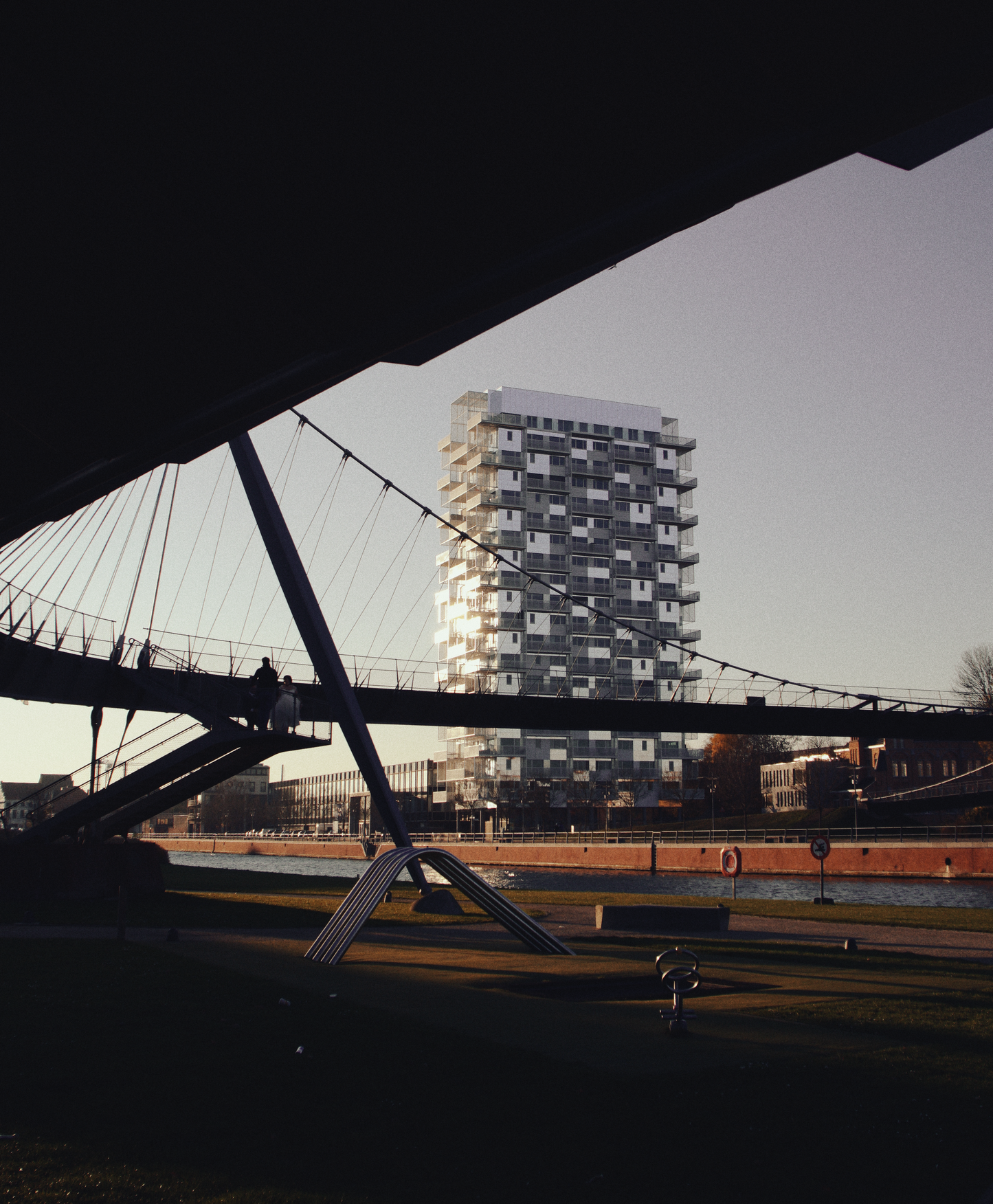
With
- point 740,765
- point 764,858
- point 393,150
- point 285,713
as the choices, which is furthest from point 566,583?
point 393,150

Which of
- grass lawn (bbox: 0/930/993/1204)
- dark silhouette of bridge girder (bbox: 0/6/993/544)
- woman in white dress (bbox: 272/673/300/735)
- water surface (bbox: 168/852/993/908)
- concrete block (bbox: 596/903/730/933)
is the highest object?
dark silhouette of bridge girder (bbox: 0/6/993/544)

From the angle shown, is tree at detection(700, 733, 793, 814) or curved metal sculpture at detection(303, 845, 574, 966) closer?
curved metal sculpture at detection(303, 845, 574, 966)

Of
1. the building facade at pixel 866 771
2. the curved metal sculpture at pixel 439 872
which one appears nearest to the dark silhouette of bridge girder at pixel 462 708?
the curved metal sculpture at pixel 439 872

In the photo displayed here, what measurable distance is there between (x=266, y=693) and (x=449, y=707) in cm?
2190

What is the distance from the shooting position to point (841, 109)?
14.4ft

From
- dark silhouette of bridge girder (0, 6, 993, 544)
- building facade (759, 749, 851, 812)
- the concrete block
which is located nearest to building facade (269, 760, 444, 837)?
building facade (759, 749, 851, 812)

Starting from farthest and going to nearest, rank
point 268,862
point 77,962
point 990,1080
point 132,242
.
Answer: point 268,862, point 77,962, point 990,1080, point 132,242

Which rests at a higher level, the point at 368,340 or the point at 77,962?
the point at 368,340

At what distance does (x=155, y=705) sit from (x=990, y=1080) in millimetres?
25515

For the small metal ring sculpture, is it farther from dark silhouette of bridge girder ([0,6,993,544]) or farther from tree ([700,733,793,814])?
tree ([700,733,793,814])

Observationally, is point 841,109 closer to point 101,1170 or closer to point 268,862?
point 101,1170

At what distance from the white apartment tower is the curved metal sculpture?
357 feet

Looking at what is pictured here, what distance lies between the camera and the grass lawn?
203 inches

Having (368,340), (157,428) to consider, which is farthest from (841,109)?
(157,428)
